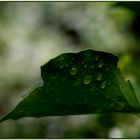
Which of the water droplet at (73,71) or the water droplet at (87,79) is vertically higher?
the water droplet at (73,71)

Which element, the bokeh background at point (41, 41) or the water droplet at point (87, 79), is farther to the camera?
the bokeh background at point (41, 41)

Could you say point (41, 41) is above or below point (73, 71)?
below

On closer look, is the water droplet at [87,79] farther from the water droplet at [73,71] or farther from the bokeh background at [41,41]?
the bokeh background at [41,41]

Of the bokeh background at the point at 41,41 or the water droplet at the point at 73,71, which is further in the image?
the bokeh background at the point at 41,41

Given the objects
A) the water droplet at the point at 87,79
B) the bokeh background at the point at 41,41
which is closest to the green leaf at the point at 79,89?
the water droplet at the point at 87,79

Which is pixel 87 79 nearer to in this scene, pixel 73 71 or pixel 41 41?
pixel 73 71

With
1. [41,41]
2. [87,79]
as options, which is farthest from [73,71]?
[41,41]

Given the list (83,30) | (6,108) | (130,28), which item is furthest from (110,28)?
(6,108)

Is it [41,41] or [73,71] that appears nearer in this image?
[73,71]

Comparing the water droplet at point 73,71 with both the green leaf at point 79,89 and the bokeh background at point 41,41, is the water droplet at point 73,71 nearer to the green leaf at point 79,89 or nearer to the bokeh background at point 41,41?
the green leaf at point 79,89

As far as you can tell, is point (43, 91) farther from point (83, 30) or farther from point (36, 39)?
point (36, 39)
